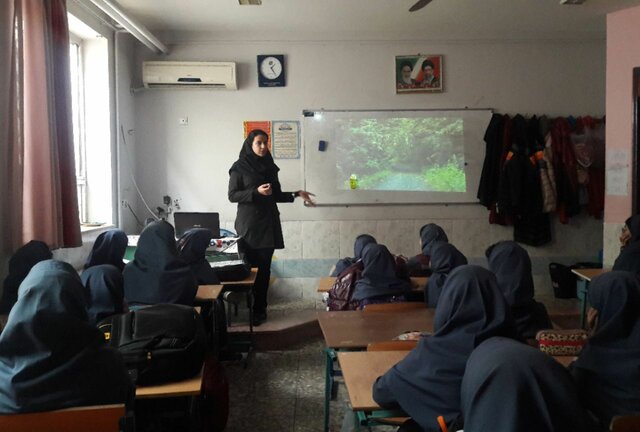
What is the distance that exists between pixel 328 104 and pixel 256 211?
1.83 meters

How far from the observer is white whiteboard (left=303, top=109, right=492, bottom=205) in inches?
255

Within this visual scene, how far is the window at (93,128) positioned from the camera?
5.55 m

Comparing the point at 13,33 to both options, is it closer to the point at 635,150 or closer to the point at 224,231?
the point at 224,231

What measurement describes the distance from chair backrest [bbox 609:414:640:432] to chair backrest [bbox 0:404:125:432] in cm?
149

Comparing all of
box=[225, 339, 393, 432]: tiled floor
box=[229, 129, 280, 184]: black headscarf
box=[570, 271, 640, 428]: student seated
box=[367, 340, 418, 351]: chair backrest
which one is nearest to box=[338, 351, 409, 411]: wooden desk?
box=[367, 340, 418, 351]: chair backrest

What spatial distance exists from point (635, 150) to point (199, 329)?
4.55m

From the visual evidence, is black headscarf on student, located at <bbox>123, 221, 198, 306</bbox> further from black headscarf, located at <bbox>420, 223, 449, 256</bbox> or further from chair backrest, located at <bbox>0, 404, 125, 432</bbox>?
black headscarf, located at <bbox>420, 223, 449, 256</bbox>

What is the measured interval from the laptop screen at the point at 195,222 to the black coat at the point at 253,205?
288mm

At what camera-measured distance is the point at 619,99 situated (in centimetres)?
550

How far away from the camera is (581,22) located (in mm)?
6051

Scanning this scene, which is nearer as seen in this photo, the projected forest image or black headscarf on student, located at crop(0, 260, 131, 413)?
black headscarf on student, located at crop(0, 260, 131, 413)

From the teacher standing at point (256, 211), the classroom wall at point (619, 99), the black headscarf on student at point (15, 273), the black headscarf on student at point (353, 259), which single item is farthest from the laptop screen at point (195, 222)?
the classroom wall at point (619, 99)

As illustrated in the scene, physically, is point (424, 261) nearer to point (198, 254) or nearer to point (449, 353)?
point (198, 254)

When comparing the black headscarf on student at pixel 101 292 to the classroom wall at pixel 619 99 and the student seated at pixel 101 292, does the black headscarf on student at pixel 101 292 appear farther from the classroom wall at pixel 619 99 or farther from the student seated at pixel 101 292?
the classroom wall at pixel 619 99
